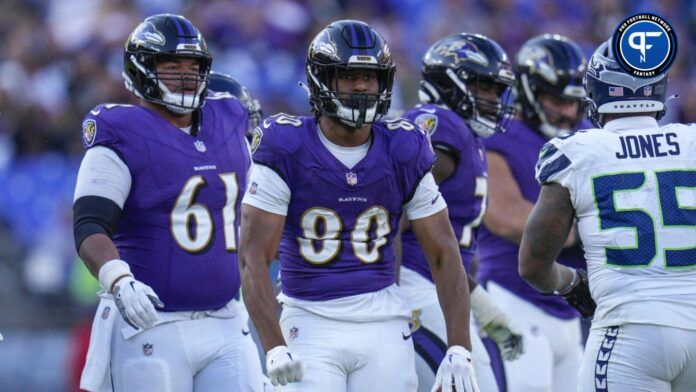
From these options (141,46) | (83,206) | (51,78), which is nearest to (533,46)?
(141,46)

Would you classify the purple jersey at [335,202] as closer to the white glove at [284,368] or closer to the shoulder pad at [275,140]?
the shoulder pad at [275,140]

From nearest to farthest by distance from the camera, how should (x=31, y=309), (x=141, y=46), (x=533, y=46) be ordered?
(x=141, y=46) → (x=533, y=46) → (x=31, y=309)

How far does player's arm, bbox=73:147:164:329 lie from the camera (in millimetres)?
4434

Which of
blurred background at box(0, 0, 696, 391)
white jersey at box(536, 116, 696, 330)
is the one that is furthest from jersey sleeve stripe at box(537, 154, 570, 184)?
blurred background at box(0, 0, 696, 391)

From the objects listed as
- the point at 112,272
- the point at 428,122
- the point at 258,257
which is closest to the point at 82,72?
the point at 428,122

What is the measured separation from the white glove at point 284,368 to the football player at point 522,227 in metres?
1.99

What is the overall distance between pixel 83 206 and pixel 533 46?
3123mm

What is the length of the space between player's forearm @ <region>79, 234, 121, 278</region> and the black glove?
1.73 metres

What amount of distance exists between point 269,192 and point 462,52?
6.40 feet

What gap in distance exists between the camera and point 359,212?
4523 mm

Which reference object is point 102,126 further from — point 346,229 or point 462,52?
point 462,52

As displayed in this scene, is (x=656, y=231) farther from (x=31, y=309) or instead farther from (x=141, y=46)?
(x=31, y=309)

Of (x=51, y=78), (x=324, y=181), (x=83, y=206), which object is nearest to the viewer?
(x=324, y=181)

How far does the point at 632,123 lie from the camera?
4.38 metres
